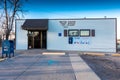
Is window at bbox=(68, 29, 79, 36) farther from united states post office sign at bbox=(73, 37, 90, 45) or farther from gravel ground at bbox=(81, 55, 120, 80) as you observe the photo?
gravel ground at bbox=(81, 55, 120, 80)

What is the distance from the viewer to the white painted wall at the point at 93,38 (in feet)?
115

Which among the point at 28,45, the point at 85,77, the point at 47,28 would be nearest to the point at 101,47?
the point at 47,28

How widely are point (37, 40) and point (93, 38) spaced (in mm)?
7491

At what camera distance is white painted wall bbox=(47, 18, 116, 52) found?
35.1m

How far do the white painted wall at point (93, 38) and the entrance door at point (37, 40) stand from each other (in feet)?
4.52

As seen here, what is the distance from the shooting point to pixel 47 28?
3522cm

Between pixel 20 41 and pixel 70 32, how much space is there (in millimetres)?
6873

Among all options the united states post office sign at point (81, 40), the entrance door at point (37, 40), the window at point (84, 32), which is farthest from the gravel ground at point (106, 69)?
the entrance door at point (37, 40)

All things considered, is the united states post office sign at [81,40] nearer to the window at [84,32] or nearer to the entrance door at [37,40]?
the window at [84,32]

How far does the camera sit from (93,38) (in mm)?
35344

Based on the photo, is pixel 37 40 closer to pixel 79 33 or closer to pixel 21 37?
pixel 21 37

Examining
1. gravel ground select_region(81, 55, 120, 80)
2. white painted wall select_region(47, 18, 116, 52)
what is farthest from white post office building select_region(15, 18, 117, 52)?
gravel ground select_region(81, 55, 120, 80)

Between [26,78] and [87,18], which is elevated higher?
[87,18]

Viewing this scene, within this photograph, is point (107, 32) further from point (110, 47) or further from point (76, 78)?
point (76, 78)
